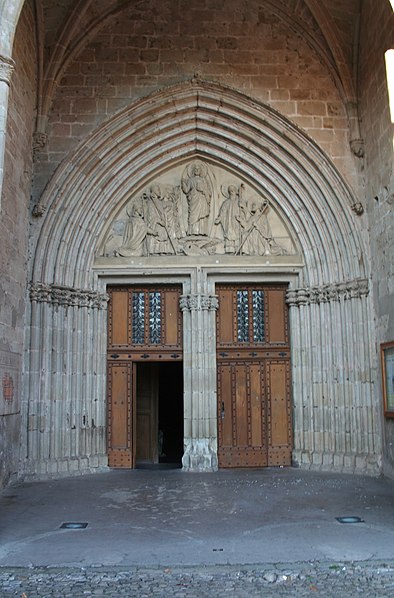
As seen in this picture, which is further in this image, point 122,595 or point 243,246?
point 243,246

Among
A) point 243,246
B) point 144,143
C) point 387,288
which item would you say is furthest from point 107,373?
point 387,288

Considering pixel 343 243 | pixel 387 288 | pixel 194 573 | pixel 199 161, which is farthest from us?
pixel 199 161

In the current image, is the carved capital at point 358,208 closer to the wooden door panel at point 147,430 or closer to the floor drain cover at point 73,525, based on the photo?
the wooden door panel at point 147,430

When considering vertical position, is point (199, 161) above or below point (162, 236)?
above

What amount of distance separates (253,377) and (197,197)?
3.33 meters

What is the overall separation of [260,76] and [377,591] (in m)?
8.61

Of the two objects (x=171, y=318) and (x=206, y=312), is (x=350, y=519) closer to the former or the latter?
(x=206, y=312)

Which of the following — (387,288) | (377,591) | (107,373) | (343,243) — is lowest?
(377,591)

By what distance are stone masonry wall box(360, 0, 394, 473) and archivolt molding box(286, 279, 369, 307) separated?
0.24 metres

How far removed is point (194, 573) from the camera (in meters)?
4.56

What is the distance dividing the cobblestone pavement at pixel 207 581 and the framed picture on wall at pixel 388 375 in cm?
446

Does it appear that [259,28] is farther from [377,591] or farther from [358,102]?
[377,591]

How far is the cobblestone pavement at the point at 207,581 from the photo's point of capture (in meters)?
4.19

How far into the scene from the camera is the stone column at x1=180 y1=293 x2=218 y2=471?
393 inches
